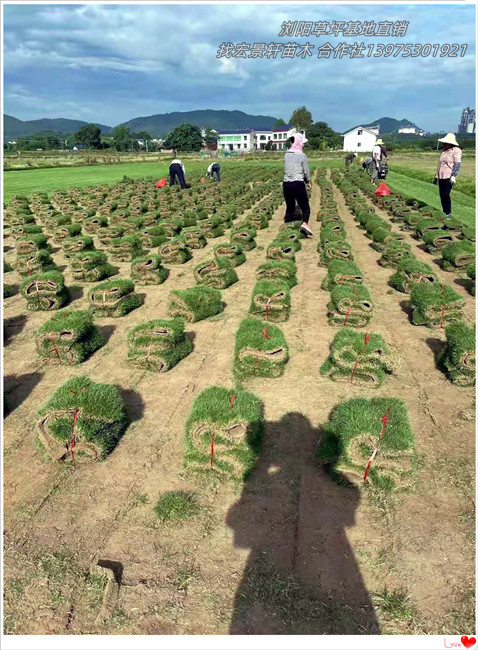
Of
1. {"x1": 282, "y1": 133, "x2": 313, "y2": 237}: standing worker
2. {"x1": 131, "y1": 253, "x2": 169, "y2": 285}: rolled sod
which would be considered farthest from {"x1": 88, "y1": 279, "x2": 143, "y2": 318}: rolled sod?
{"x1": 282, "y1": 133, "x2": 313, "y2": 237}: standing worker

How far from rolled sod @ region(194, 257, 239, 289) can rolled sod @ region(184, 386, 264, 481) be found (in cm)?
719

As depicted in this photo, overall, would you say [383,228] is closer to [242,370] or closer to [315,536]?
[242,370]

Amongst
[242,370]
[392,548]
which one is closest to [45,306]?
[242,370]

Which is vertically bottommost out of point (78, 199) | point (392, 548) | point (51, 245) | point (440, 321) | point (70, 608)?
point (70, 608)

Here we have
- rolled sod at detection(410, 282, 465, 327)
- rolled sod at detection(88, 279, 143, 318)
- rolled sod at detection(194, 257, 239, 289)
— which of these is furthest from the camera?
rolled sod at detection(194, 257, 239, 289)

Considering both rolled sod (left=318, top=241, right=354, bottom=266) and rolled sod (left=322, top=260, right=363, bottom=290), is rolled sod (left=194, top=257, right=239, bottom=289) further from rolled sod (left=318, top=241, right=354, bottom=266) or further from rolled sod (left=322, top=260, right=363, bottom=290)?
rolled sod (left=318, top=241, right=354, bottom=266)

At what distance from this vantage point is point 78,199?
31.4m

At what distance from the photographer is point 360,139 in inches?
4596

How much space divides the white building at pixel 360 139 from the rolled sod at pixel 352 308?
12225 cm

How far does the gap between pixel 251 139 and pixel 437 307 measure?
16641cm

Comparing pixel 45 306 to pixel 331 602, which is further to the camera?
pixel 45 306

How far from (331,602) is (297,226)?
16.4 meters

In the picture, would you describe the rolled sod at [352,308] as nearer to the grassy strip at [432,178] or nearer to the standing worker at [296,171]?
the standing worker at [296,171]

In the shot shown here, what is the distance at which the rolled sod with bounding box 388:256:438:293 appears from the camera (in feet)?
35.0
